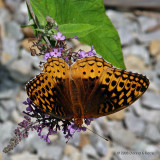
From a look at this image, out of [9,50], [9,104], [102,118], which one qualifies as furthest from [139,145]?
[9,50]

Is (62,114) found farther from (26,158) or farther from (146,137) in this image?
(146,137)

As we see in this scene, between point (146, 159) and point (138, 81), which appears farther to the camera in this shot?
point (146, 159)

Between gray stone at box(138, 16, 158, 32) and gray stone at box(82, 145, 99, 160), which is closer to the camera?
gray stone at box(82, 145, 99, 160)

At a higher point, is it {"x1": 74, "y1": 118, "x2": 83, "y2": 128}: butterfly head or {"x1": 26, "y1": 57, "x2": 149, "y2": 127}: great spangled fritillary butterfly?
{"x1": 26, "y1": 57, "x2": 149, "y2": 127}: great spangled fritillary butterfly

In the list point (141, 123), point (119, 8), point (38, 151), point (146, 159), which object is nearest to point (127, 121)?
point (141, 123)

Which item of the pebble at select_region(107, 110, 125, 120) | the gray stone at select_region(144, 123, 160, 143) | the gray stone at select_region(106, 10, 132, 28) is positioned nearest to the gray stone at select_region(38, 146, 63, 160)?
the pebble at select_region(107, 110, 125, 120)

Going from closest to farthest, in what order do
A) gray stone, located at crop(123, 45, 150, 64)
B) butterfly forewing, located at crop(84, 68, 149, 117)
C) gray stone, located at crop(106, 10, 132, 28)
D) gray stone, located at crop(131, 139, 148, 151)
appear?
butterfly forewing, located at crop(84, 68, 149, 117) < gray stone, located at crop(131, 139, 148, 151) < gray stone, located at crop(123, 45, 150, 64) < gray stone, located at crop(106, 10, 132, 28)

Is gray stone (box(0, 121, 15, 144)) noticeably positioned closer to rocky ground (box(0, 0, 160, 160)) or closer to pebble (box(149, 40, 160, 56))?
rocky ground (box(0, 0, 160, 160))
